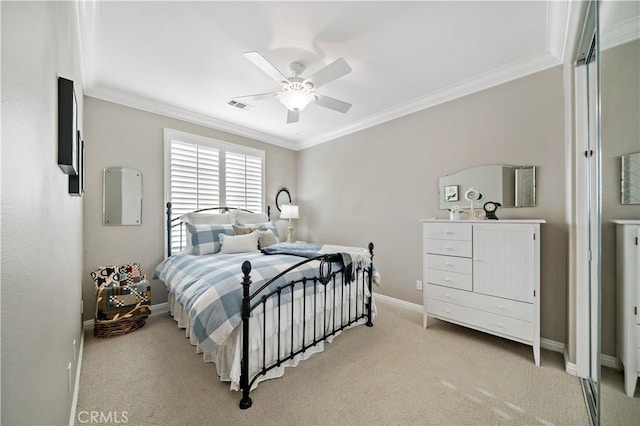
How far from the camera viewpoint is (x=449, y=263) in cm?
264

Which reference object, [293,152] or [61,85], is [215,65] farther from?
[293,152]

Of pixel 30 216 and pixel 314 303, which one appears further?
pixel 314 303

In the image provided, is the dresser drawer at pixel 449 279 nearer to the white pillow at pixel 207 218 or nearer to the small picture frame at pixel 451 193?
the small picture frame at pixel 451 193

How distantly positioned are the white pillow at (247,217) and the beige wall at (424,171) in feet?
3.46

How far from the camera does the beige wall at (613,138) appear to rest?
1.12 metres

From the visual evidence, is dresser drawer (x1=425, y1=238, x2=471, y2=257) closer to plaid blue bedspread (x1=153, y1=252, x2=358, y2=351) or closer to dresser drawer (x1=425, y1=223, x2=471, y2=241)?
dresser drawer (x1=425, y1=223, x2=471, y2=241)

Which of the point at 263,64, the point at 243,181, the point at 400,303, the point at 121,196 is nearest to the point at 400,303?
the point at 400,303

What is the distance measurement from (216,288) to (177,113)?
113 inches

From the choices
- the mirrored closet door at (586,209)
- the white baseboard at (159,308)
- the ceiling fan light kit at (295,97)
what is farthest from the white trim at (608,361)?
the white baseboard at (159,308)

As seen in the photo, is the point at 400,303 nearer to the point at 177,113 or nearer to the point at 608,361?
the point at 608,361

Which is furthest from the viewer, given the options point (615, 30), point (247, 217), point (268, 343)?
point (247, 217)

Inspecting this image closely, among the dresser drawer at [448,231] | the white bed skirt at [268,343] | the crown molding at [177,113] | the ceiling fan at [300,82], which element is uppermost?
the crown molding at [177,113]

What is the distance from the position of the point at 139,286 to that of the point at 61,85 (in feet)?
7.37

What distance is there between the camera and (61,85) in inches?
45.0
